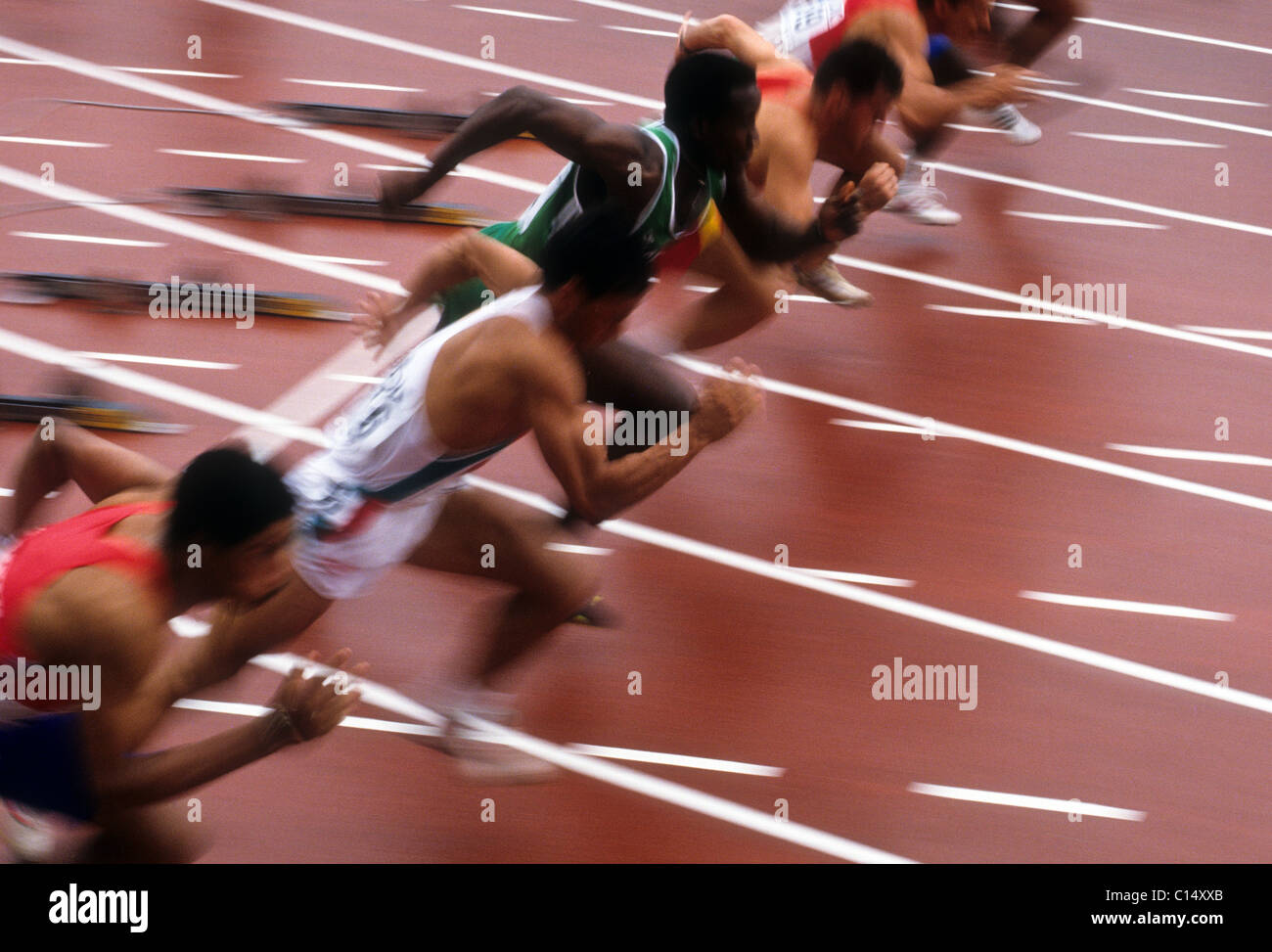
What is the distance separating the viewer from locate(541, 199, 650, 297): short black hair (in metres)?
3.72

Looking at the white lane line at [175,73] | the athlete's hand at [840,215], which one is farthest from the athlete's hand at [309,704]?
the white lane line at [175,73]

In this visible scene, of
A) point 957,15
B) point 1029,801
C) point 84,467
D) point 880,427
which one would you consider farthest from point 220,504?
point 957,15

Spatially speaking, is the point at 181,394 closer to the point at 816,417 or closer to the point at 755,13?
the point at 816,417

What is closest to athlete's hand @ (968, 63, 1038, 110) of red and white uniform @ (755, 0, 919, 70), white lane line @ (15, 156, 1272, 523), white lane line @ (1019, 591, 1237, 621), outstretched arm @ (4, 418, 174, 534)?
red and white uniform @ (755, 0, 919, 70)

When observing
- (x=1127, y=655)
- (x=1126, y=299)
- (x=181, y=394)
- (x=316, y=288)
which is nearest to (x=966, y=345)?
(x=1126, y=299)

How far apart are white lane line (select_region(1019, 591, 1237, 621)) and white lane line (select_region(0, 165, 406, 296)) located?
331 centimetres

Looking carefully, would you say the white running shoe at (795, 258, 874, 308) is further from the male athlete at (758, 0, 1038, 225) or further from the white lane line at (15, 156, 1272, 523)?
the male athlete at (758, 0, 1038, 225)

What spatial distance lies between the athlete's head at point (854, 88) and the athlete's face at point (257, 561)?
3379mm

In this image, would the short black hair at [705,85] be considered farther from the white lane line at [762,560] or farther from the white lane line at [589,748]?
the white lane line at [589,748]

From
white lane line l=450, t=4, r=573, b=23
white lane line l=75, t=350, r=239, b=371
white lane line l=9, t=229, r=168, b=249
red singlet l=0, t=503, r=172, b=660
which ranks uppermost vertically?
white lane line l=450, t=4, r=573, b=23

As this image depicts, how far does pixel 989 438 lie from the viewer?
6258mm

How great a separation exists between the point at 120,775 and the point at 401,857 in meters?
1.23

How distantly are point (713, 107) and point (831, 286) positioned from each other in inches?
86.5

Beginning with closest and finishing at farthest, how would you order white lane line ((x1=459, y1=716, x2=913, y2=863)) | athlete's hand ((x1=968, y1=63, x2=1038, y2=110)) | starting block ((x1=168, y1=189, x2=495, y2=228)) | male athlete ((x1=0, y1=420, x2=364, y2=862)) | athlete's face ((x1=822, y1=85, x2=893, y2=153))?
male athlete ((x1=0, y1=420, x2=364, y2=862)), white lane line ((x1=459, y1=716, x2=913, y2=863)), athlete's face ((x1=822, y1=85, x2=893, y2=153)), athlete's hand ((x1=968, y1=63, x2=1038, y2=110)), starting block ((x1=168, y1=189, x2=495, y2=228))
